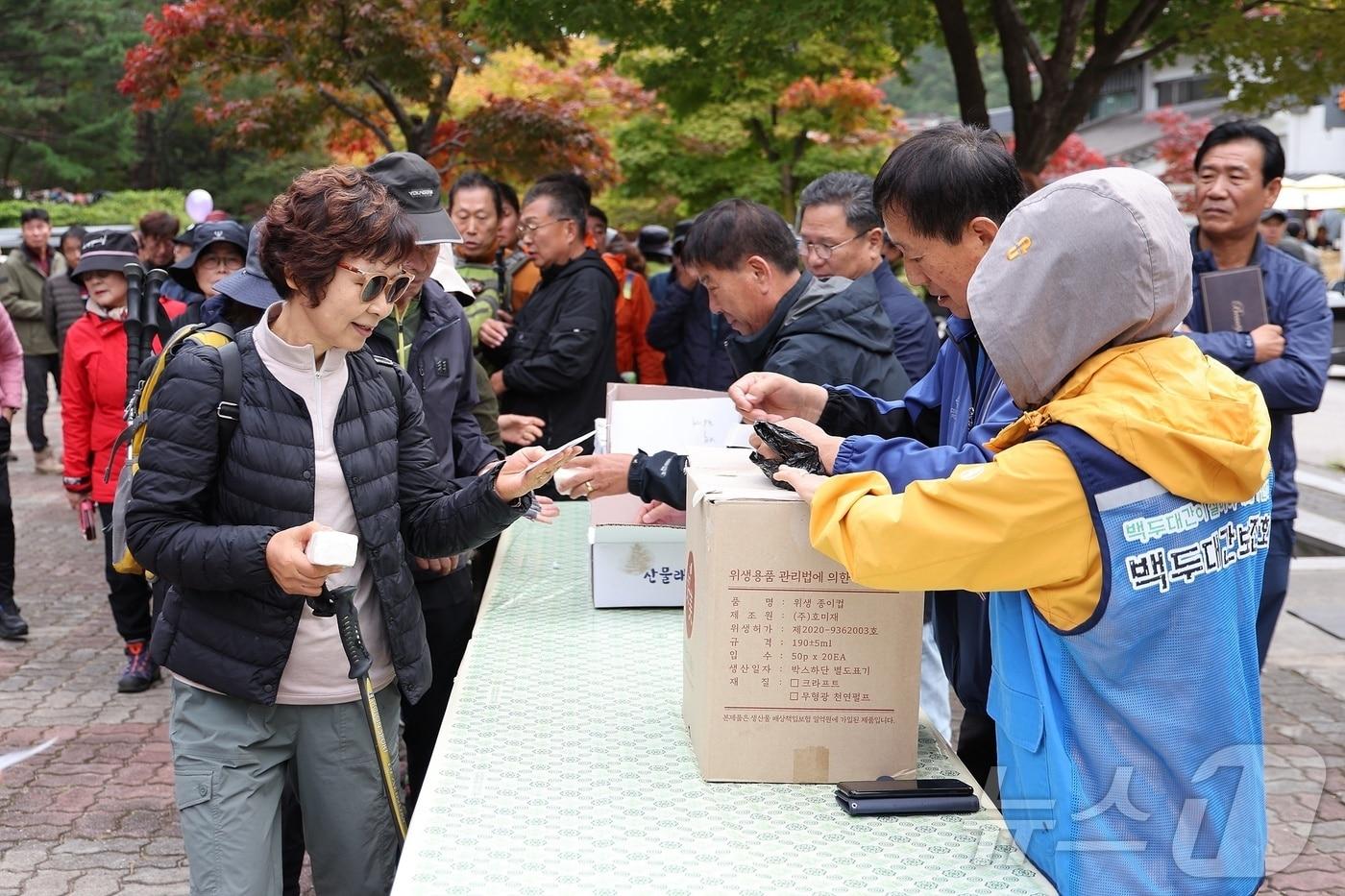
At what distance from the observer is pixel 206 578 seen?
2.38 meters

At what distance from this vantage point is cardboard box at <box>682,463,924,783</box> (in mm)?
2152

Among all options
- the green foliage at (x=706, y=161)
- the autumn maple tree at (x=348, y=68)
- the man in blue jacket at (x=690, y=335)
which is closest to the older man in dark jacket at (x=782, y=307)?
the man in blue jacket at (x=690, y=335)

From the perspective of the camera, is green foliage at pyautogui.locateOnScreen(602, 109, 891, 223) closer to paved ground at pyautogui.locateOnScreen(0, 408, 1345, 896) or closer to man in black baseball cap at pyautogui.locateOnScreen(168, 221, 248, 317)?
paved ground at pyautogui.locateOnScreen(0, 408, 1345, 896)

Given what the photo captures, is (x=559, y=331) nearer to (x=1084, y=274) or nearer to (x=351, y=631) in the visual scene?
(x=351, y=631)

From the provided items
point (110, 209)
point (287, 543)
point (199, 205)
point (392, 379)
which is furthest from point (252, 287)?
point (110, 209)

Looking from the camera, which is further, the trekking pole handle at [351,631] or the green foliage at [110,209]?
the green foliage at [110,209]

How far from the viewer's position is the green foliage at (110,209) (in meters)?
27.0

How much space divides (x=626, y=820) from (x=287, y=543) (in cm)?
76

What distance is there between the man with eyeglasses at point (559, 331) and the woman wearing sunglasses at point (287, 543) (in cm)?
243

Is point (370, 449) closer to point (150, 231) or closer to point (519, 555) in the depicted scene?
point (519, 555)

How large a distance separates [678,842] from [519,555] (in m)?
2.09

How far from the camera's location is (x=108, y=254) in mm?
5730

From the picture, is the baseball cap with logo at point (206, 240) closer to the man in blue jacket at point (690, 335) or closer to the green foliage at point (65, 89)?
the man in blue jacket at point (690, 335)

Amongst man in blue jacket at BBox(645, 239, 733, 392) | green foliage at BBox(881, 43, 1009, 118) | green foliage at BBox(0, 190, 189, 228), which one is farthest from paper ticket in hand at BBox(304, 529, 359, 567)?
green foliage at BBox(881, 43, 1009, 118)
